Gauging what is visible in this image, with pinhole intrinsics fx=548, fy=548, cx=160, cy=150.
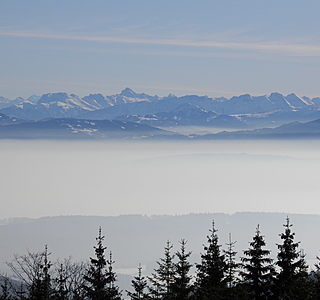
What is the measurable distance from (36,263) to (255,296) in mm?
12130

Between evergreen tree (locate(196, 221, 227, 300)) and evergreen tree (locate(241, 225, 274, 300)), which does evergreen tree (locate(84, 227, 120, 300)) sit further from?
evergreen tree (locate(241, 225, 274, 300))

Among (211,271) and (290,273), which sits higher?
(290,273)

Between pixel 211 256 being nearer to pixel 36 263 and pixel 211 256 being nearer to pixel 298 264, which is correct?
pixel 298 264

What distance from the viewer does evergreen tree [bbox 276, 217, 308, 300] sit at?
2214 centimetres

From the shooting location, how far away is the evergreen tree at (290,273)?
2214cm

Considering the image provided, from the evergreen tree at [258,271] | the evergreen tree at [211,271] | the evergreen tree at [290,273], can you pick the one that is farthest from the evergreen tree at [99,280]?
the evergreen tree at [290,273]

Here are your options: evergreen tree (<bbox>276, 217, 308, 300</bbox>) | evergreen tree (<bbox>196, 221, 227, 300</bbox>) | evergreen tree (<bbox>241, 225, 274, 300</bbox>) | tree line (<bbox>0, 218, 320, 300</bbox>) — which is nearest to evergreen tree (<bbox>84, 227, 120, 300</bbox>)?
tree line (<bbox>0, 218, 320, 300</bbox>)

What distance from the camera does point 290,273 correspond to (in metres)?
22.6

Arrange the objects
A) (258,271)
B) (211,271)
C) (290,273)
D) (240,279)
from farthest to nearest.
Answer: (211,271)
(240,279)
(258,271)
(290,273)

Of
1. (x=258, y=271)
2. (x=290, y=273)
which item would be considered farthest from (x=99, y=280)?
(x=290, y=273)

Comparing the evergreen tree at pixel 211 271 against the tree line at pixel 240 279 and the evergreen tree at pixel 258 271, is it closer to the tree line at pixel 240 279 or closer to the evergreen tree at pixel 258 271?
the tree line at pixel 240 279

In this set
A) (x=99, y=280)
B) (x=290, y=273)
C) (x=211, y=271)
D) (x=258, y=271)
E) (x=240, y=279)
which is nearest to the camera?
(x=290, y=273)

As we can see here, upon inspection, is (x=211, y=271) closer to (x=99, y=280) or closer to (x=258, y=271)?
(x=258, y=271)

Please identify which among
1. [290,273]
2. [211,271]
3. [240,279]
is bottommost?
[240,279]
